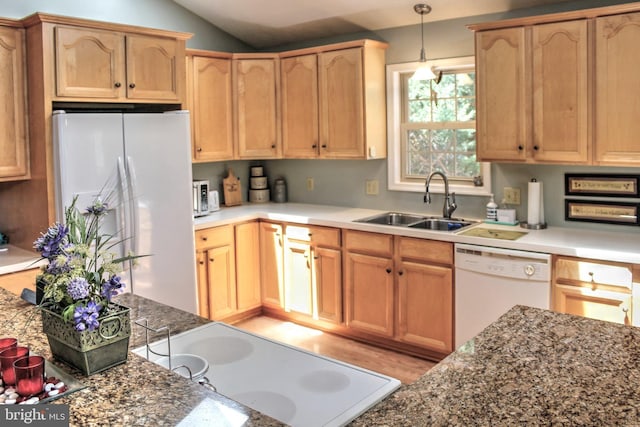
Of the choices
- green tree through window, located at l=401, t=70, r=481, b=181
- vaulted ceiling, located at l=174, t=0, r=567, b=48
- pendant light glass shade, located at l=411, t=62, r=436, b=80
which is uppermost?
vaulted ceiling, located at l=174, t=0, r=567, b=48

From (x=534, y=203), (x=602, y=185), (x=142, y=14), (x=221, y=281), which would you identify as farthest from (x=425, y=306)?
(x=142, y=14)

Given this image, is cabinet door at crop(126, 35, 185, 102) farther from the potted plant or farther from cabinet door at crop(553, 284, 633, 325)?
cabinet door at crop(553, 284, 633, 325)

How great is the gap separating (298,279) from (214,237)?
2.36 feet

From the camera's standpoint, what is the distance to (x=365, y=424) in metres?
1.26

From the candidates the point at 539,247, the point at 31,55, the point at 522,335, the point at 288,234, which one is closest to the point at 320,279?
the point at 288,234

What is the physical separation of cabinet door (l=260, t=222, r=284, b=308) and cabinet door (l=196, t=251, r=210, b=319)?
0.56m

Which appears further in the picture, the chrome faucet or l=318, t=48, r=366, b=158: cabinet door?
l=318, t=48, r=366, b=158: cabinet door

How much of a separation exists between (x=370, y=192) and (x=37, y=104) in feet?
8.20

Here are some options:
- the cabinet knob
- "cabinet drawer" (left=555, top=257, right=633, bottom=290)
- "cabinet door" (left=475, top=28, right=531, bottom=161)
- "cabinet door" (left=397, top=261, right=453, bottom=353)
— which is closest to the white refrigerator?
"cabinet door" (left=397, top=261, right=453, bottom=353)

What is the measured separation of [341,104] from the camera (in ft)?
14.6

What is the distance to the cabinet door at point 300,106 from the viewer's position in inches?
182

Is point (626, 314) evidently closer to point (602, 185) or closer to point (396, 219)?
point (602, 185)

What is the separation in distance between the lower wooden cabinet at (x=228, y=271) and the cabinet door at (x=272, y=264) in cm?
5

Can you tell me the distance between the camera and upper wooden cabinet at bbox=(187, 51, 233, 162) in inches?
179
